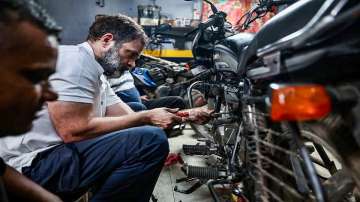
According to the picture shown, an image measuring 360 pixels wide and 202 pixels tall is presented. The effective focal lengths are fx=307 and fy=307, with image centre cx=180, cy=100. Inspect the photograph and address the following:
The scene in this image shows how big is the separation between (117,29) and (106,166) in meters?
0.71

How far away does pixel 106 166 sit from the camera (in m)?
1.22

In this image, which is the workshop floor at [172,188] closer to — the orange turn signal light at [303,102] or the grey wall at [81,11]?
the orange turn signal light at [303,102]

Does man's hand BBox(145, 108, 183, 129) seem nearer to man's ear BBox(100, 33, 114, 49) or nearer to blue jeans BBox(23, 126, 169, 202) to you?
blue jeans BBox(23, 126, 169, 202)

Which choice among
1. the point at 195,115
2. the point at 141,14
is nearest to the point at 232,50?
the point at 195,115

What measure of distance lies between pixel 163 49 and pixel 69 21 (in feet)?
6.23

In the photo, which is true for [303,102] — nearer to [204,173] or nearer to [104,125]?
[104,125]

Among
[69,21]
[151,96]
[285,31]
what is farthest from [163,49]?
[285,31]

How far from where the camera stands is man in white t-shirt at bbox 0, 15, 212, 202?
1150 millimetres

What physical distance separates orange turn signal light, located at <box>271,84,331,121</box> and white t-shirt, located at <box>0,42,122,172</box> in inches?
35.1

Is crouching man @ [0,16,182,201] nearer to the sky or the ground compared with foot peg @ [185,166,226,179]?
nearer to the sky

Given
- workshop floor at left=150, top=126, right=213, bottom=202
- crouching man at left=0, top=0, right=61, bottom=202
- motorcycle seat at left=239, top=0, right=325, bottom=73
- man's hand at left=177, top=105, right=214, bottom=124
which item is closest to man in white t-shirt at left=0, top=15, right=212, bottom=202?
man's hand at left=177, top=105, right=214, bottom=124

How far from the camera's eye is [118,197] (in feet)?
4.08

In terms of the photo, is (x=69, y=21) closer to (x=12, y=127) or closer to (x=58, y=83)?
(x=58, y=83)

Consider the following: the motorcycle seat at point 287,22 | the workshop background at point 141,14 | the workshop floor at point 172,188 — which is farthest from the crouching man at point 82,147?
the workshop background at point 141,14
